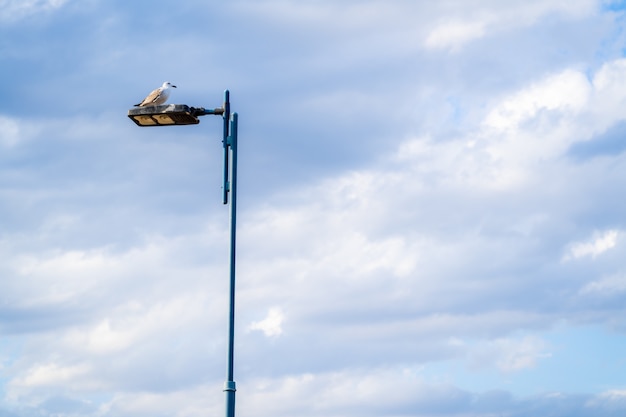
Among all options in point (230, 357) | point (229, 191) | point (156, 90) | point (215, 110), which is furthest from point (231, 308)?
point (156, 90)

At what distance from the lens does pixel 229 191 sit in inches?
854

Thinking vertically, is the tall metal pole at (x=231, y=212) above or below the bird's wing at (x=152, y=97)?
below

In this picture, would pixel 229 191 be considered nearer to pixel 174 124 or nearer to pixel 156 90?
pixel 174 124

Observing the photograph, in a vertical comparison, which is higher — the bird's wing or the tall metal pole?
the bird's wing

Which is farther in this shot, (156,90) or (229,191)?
(156,90)

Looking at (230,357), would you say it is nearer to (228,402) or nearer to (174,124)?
(228,402)

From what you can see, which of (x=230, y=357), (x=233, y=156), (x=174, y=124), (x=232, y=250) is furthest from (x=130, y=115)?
(x=230, y=357)

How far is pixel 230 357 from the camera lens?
20.0m

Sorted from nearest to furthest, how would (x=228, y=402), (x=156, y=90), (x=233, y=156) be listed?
(x=228, y=402) → (x=233, y=156) → (x=156, y=90)

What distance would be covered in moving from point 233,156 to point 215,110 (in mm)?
1124

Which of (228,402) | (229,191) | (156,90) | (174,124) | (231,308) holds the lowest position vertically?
(228,402)

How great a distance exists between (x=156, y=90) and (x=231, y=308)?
6.92 metres

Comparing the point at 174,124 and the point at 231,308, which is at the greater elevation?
the point at 174,124

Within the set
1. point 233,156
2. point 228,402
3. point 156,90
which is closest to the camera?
point 228,402
